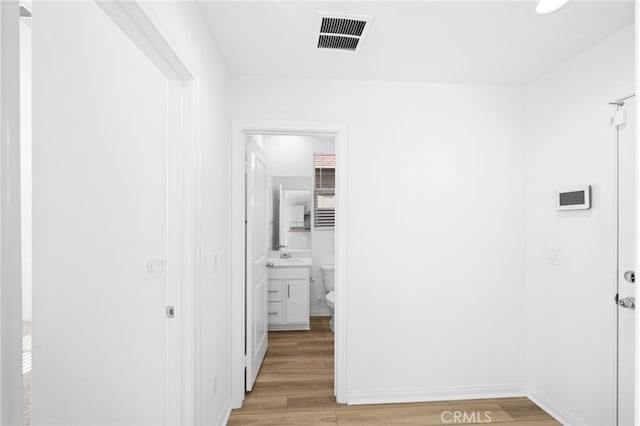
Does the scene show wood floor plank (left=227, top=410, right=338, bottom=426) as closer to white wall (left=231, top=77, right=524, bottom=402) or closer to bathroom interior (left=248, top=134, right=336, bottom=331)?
white wall (left=231, top=77, right=524, bottom=402)

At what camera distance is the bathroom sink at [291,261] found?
409cm

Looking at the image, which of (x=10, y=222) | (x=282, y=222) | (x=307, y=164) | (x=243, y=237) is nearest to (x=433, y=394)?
(x=243, y=237)

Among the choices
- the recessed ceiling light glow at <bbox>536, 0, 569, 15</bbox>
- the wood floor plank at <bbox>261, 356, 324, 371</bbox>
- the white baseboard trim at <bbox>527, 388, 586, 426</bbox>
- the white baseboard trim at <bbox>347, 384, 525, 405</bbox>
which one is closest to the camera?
the recessed ceiling light glow at <bbox>536, 0, 569, 15</bbox>

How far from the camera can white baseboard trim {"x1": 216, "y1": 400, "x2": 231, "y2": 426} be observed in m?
2.15

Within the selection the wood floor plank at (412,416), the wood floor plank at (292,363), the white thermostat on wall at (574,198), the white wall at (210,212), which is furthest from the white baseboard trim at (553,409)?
the white wall at (210,212)

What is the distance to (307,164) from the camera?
4.60m

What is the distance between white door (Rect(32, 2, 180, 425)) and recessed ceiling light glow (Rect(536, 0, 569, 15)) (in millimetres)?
1783

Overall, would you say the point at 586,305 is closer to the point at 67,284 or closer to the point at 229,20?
the point at 229,20

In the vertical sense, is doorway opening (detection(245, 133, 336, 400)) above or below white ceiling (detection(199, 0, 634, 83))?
below

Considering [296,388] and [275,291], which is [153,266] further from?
[275,291]

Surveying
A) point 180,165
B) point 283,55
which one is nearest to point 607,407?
point 180,165

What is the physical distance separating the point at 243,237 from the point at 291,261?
5.97 ft

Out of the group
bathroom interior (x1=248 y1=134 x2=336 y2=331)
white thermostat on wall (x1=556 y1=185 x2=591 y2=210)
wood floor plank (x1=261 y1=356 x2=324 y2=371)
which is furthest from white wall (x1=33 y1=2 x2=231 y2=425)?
bathroom interior (x1=248 y1=134 x2=336 y2=331)

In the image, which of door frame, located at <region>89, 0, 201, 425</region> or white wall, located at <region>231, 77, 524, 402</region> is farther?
white wall, located at <region>231, 77, 524, 402</region>
